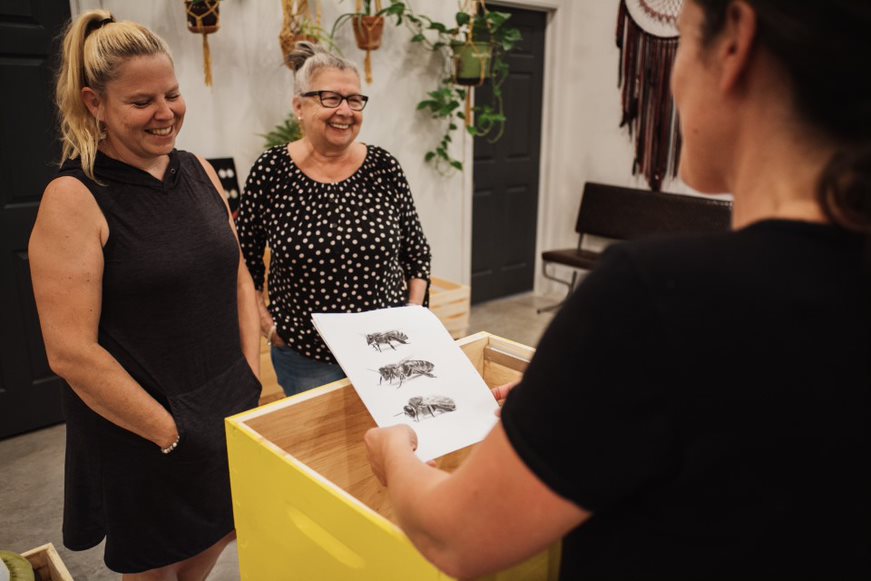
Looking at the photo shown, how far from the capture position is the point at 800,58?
490 mm

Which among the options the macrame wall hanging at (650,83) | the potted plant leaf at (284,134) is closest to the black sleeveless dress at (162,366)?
the potted plant leaf at (284,134)

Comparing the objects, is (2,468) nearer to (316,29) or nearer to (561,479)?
(316,29)

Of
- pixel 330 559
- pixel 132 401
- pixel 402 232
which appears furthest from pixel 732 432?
pixel 402 232

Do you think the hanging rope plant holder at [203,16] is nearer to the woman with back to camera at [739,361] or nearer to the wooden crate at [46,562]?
the wooden crate at [46,562]

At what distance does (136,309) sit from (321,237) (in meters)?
0.62

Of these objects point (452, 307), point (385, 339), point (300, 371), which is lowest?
point (452, 307)

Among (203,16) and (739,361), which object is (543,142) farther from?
→ (739,361)

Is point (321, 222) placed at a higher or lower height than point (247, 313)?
higher

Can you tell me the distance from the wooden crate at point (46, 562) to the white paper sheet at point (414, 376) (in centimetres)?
114

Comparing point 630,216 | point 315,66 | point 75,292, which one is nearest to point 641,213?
point 630,216

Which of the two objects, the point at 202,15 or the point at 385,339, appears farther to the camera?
the point at 202,15

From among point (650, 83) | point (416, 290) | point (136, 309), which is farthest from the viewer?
point (650, 83)

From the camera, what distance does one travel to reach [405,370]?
1.26 m

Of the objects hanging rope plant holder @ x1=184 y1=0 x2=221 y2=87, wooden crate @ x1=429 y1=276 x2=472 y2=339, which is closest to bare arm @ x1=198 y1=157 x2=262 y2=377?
hanging rope plant holder @ x1=184 y1=0 x2=221 y2=87
